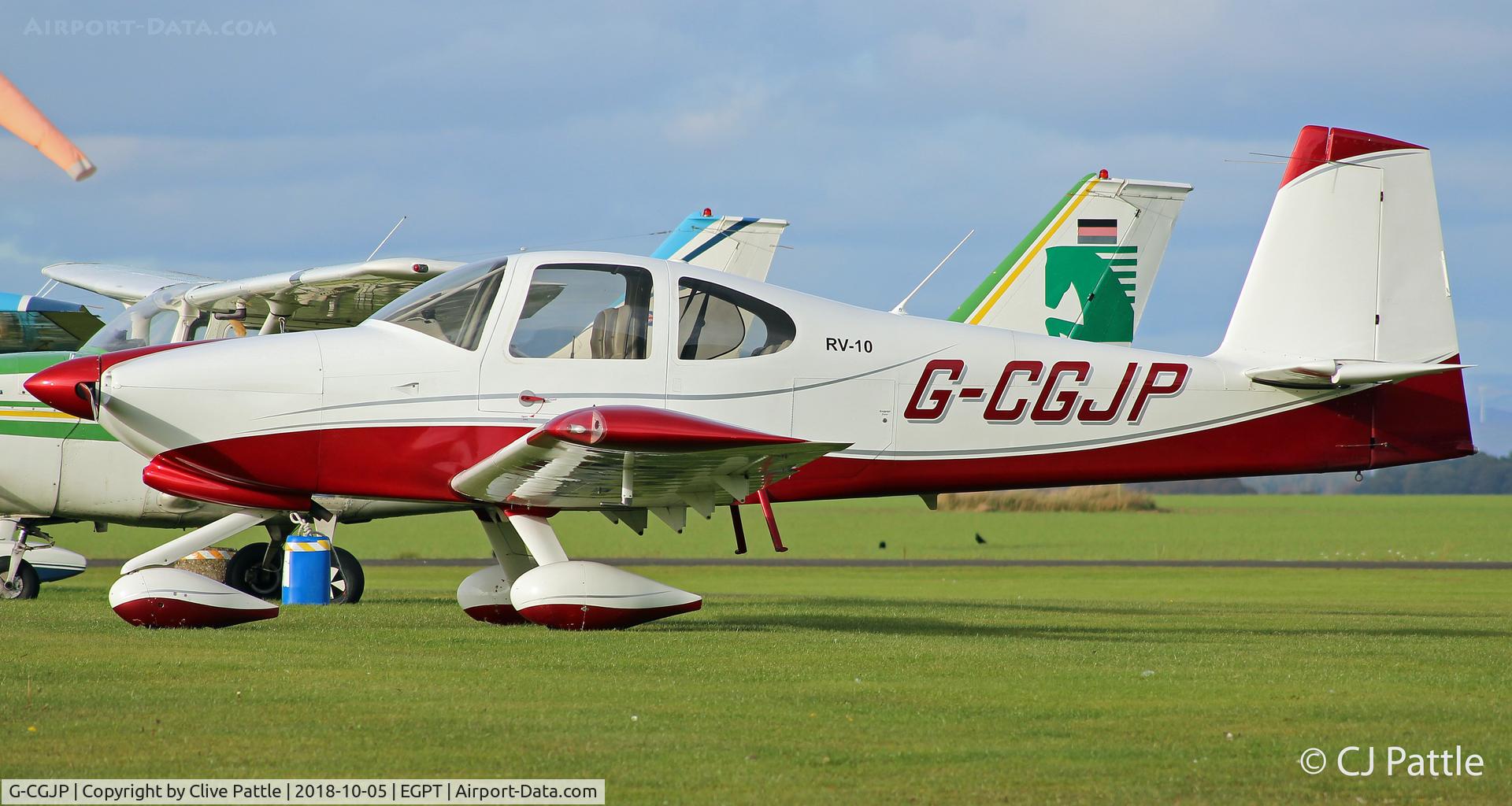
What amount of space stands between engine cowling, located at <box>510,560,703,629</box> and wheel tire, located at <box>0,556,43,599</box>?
552 centimetres

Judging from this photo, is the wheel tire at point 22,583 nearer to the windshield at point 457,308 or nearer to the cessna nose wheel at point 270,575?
the cessna nose wheel at point 270,575

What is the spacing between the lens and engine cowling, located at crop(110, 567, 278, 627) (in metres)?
8.92

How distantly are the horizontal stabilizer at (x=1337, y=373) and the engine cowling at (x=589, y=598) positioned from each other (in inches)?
178

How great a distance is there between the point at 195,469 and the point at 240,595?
0.84m

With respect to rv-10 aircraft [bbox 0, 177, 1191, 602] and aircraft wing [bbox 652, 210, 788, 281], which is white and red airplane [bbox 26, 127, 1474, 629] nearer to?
rv-10 aircraft [bbox 0, 177, 1191, 602]

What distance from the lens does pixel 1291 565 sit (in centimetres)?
2825

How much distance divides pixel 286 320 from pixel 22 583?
148 inches

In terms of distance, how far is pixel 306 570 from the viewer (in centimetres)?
1265

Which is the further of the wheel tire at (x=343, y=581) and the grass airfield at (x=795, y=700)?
the wheel tire at (x=343, y=581)

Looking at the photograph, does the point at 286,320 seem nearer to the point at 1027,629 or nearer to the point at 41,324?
the point at 41,324

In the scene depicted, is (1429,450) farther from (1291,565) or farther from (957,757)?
(1291,565)

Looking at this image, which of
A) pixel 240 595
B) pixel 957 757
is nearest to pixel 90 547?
pixel 240 595

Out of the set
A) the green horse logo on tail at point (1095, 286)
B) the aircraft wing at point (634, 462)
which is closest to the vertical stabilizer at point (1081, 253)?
the green horse logo on tail at point (1095, 286)

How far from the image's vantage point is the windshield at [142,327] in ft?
40.5
